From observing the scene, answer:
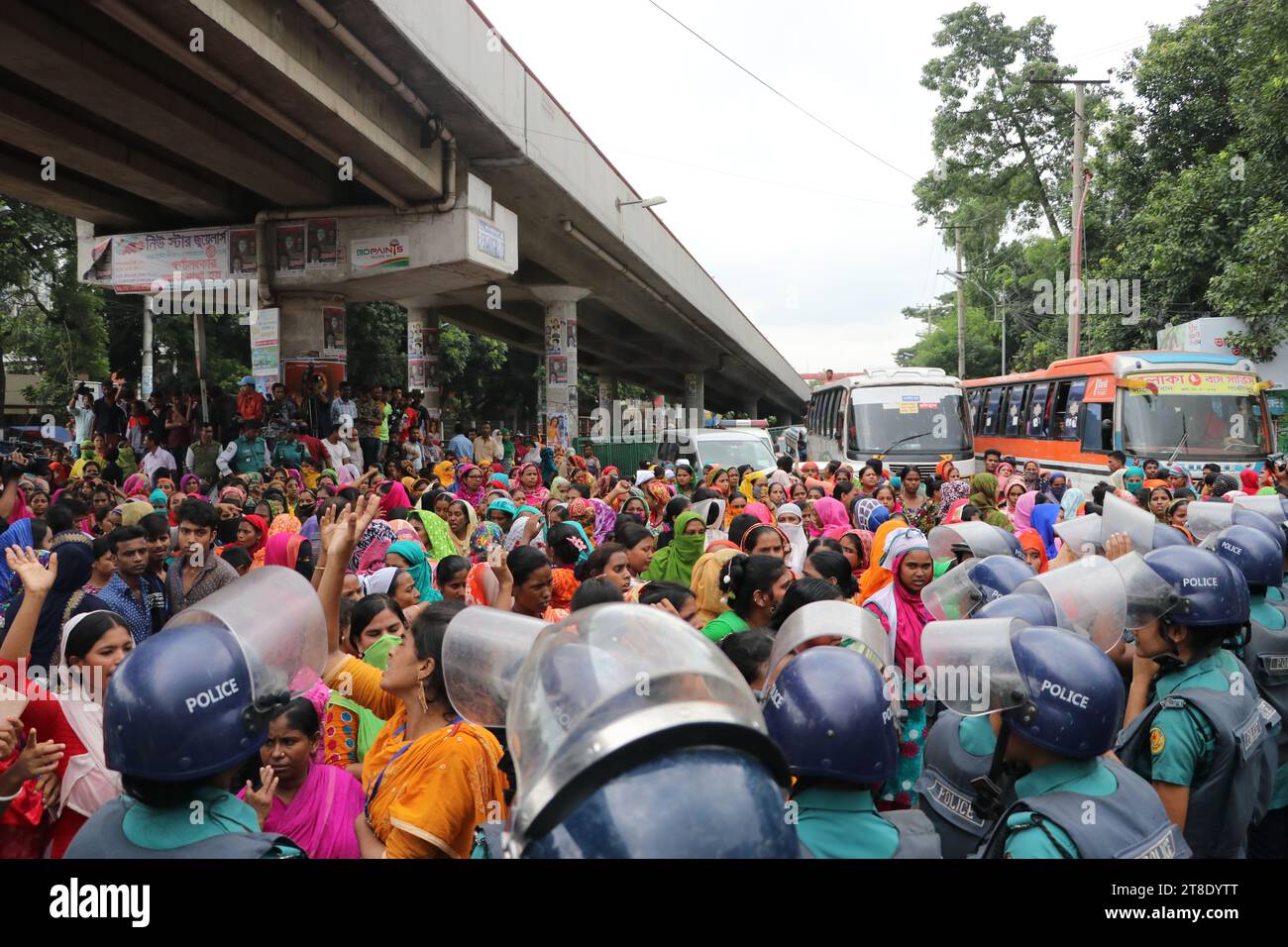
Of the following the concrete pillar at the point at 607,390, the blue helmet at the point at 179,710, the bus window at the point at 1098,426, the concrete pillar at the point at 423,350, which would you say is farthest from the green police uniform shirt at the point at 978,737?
the concrete pillar at the point at 607,390

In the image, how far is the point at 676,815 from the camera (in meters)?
1.12

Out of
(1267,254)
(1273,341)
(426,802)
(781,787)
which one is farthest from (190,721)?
(1273,341)

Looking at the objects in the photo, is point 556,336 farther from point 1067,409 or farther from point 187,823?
point 187,823

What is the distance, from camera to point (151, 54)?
909 centimetres

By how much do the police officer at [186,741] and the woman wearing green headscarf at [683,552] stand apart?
370cm

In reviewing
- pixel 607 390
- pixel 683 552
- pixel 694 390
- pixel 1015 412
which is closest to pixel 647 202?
pixel 1015 412

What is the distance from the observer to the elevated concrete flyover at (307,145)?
8547 mm

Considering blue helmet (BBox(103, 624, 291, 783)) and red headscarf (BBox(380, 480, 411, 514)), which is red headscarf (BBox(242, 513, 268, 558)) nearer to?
red headscarf (BBox(380, 480, 411, 514))

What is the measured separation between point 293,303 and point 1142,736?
530 inches

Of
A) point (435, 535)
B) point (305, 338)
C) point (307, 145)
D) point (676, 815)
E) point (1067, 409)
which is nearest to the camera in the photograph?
point (676, 815)

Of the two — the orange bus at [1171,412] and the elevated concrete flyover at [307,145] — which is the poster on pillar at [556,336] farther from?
the orange bus at [1171,412]

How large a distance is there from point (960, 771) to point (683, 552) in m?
2.98

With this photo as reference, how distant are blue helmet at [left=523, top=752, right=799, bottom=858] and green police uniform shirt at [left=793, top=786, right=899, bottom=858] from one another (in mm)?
908

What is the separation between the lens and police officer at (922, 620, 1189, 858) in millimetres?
1955
